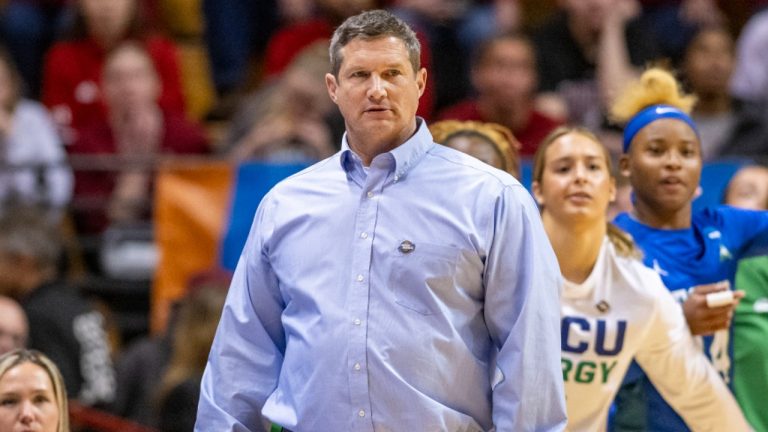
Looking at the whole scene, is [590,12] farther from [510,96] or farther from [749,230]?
[749,230]

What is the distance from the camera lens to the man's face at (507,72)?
27.0ft

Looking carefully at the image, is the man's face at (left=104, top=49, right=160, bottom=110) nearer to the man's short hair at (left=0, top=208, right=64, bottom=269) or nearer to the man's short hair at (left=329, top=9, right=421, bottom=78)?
the man's short hair at (left=0, top=208, right=64, bottom=269)

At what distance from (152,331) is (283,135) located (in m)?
1.24

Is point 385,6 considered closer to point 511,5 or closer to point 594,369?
point 511,5

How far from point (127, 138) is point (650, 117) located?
437cm

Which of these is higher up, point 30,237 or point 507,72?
point 507,72

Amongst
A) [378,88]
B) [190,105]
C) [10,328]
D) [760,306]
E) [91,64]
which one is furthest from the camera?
[190,105]

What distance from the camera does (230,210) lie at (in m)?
7.80

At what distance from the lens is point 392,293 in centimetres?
407

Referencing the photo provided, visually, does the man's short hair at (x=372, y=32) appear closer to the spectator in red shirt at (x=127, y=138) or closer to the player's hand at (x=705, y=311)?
the player's hand at (x=705, y=311)

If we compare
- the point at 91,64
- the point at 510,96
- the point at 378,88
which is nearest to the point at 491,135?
the point at 378,88

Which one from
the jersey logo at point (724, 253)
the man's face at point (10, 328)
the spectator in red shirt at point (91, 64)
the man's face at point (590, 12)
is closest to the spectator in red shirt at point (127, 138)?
the spectator in red shirt at point (91, 64)

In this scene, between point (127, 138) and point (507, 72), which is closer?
point (507, 72)

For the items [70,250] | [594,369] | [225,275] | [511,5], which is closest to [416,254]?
[594,369]
